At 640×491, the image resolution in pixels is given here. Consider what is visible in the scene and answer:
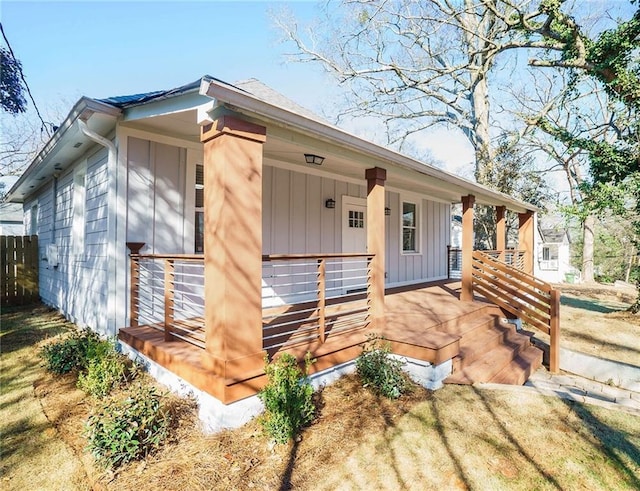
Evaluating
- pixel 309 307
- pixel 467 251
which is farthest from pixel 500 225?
pixel 309 307

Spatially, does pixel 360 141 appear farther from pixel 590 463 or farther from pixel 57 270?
pixel 57 270

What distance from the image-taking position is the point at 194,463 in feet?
8.44

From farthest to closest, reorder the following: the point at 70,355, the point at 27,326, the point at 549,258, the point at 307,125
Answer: the point at 549,258, the point at 27,326, the point at 70,355, the point at 307,125

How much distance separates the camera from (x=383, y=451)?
108 inches

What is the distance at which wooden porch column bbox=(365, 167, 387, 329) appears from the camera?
4.71 meters

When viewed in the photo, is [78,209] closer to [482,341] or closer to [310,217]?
[310,217]

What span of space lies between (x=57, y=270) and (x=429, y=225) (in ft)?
29.9

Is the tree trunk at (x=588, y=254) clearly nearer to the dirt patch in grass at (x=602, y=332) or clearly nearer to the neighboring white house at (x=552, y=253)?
the neighboring white house at (x=552, y=253)

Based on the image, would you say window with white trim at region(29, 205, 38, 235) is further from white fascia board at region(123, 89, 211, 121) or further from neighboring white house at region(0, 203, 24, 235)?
neighboring white house at region(0, 203, 24, 235)

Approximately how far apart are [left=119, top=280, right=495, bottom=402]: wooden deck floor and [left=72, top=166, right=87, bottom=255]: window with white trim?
7.41 feet

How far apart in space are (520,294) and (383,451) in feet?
15.7

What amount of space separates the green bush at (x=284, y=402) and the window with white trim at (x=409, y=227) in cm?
700

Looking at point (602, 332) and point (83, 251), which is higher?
point (83, 251)

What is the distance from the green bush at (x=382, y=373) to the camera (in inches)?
141
